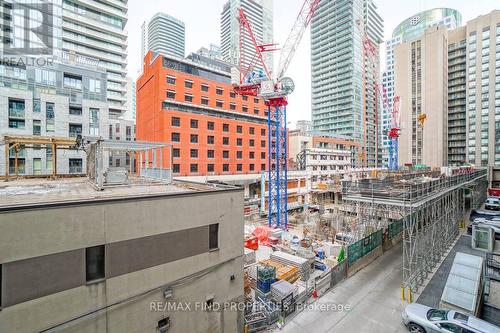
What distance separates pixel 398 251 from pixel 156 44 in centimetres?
17263

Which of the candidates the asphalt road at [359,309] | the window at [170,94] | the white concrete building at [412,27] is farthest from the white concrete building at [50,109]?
the white concrete building at [412,27]

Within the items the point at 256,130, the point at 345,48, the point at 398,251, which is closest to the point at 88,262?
the point at 398,251

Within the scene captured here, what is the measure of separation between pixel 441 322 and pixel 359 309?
12.9ft

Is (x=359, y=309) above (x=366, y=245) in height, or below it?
below

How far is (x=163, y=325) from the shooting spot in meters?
9.24

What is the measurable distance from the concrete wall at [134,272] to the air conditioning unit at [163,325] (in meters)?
0.21

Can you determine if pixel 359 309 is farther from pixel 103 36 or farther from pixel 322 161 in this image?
pixel 103 36

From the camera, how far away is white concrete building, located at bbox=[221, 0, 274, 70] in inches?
5787

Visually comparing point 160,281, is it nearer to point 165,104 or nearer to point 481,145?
point 165,104

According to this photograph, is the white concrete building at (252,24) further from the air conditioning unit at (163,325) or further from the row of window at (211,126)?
the air conditioning unit at (163,325)

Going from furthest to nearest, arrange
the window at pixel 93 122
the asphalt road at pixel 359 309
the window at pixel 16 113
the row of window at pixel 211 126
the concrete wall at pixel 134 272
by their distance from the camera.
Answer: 1. the row of window at pixel 211 126
2. the window at pixel 93 122
3. the window at pixel 16 113
4. the asphalt road at pixel 359 309
5. the concrete wall at pixel 134 272

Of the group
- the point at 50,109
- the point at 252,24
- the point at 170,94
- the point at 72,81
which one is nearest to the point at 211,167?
the point at 170,94

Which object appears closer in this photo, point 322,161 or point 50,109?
point 50,109

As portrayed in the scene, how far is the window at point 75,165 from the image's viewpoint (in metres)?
36.9
